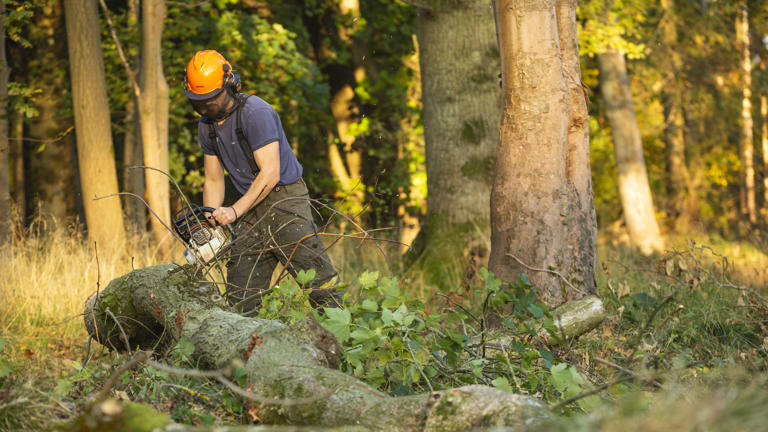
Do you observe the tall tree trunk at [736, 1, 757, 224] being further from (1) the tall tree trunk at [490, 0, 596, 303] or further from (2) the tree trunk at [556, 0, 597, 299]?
(1) the tall tree trunk at [490, 0, 596, 303]

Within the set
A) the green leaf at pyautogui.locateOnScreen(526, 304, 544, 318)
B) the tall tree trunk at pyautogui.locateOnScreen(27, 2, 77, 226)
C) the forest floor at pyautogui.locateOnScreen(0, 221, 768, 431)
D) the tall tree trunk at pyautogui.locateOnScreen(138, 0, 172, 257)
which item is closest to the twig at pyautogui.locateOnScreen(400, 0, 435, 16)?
the forest floor at pyautogui.locateOnScreen(0, 221, 768, 431)

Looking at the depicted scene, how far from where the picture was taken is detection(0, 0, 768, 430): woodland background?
399 cm

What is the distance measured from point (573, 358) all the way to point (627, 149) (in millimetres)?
10961

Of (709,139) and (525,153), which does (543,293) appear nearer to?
(525,153)

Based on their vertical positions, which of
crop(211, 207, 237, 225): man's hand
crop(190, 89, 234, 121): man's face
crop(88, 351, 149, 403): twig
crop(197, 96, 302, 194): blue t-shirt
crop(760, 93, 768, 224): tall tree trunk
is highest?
crop(190, 89, 234, 121): man's face

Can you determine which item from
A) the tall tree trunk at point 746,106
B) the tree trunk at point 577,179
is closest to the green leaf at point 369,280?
the tree trunk at point 577,179

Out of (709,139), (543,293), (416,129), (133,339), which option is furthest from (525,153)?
(709,139)

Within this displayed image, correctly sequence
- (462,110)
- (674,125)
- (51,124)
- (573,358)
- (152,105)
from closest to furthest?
(573,358)
(462,110)
(152,105)
(51,124)
(674,125)

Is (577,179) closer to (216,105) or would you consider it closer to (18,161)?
Result: (216,105)

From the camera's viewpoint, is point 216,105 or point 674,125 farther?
point 674,125

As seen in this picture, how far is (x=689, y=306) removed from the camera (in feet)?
18.3

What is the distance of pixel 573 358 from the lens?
13.9 ft

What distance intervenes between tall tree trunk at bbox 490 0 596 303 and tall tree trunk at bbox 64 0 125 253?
5.77 meters

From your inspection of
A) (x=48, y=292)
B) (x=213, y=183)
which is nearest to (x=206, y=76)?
(x=213, y=183)
